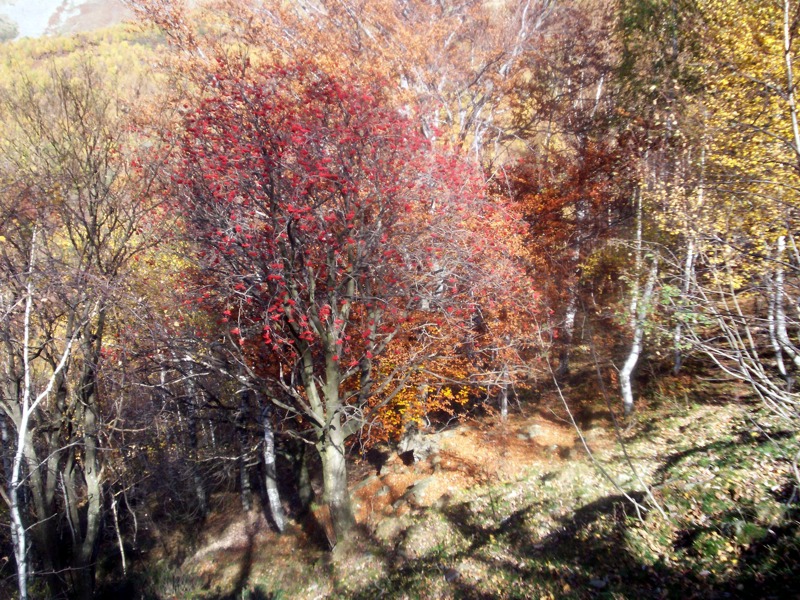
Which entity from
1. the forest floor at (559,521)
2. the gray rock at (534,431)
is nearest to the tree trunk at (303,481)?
the forest floor at (559,521)

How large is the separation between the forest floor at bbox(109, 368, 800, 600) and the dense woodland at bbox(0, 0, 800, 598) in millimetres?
401

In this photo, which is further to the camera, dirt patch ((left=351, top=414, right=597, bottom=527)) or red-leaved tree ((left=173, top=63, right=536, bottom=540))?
dirt patch ((left=351, top=414, right=597, bottom=527))

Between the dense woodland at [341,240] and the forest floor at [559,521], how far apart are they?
1.32 ft

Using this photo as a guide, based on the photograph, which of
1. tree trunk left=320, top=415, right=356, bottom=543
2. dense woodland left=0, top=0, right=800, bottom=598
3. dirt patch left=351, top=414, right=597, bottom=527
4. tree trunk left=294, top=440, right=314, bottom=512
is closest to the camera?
dense woodland left=0, top=0, right=800, bottom=598

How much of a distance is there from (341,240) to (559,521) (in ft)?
24.7

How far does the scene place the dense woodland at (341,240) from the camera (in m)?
9.64

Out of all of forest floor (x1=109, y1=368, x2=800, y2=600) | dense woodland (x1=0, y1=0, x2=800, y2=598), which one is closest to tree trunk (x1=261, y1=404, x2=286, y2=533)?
dense woodland (x1=0, y1=0, x2=800, y2=598)

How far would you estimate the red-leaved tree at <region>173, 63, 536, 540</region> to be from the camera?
10547 mm

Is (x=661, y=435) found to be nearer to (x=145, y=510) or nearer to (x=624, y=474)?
(x=624, y=474)

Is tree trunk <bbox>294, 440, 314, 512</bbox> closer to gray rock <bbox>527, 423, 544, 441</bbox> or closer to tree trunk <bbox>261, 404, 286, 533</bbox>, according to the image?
tree trunk <bbox>261, 404, 286, 533</bbox>

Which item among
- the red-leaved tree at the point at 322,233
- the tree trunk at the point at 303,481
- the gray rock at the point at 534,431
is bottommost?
the tree trunk at the point at 303,481

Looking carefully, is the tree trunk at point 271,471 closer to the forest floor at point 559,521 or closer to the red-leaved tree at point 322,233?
the forest floor at point 559,521

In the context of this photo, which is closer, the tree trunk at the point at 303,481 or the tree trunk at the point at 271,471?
the tree trunk at the point at 271,471

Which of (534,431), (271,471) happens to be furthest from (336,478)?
(534,431)
